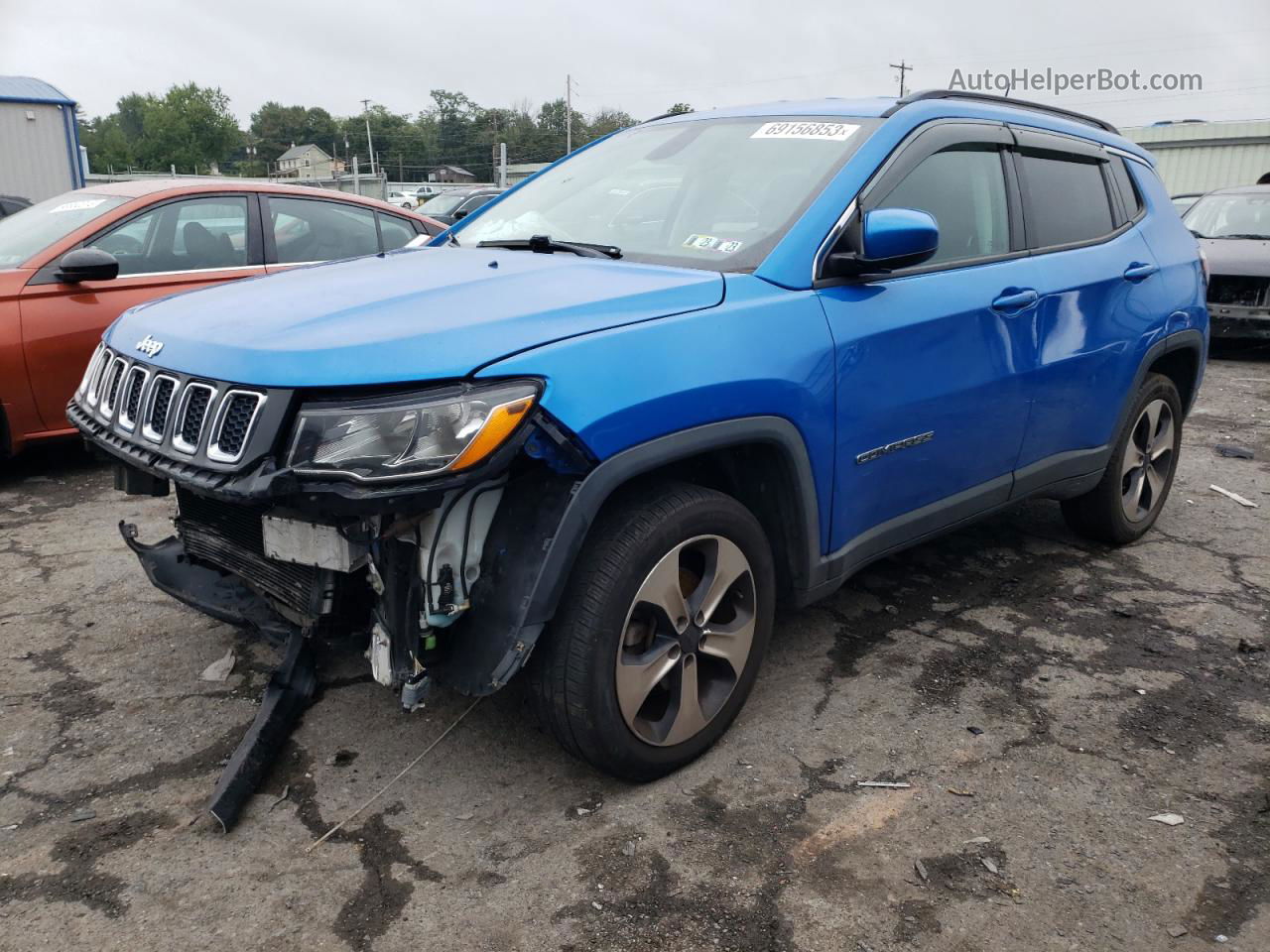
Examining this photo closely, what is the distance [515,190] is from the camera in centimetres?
387

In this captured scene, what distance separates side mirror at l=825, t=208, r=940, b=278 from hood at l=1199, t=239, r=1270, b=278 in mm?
7774

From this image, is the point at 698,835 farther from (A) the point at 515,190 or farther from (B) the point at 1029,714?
(A) the point at 515,190

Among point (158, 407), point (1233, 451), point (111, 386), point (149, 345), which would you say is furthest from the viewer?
point (1233, 451)

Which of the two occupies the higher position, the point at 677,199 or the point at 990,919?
the point at 677,199

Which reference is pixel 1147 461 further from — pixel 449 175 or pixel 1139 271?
pixel 449 175

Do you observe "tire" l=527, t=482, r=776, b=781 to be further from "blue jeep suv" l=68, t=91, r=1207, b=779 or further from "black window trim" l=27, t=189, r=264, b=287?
"black window trim" l=27, t=189, r=264, b=287

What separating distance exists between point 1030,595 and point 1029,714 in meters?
1.02

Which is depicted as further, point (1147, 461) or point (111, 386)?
point (1147, 461)

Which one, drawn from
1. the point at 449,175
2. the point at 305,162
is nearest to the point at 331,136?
the point at 305,162

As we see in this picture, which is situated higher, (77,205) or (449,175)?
(449,175)

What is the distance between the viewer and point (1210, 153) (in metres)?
27.5

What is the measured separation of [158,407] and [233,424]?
0.38 m

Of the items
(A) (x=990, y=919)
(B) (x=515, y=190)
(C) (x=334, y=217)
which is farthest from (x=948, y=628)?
(C) (x=334, y=217)

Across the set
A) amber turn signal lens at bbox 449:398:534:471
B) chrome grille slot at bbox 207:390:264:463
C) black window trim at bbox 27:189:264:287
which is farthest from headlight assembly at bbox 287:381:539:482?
black window trim at bbox 27:189:264:287
